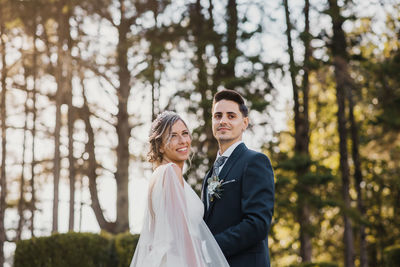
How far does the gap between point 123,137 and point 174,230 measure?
15020 mm

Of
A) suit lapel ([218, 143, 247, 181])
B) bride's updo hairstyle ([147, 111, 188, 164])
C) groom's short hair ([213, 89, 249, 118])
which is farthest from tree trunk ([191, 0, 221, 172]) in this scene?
suit lapel ([218, 143, 247, 181])

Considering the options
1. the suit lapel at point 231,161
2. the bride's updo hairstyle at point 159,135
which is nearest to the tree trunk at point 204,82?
the bride's updo hairstyle at point 159,135

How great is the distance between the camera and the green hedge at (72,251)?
11336mm

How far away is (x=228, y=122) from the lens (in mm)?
4473

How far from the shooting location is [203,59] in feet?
50.9

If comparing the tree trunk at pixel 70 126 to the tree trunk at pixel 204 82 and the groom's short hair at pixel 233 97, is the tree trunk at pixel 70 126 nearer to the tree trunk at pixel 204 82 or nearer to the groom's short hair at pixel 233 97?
the tree trunk at pixel 204 82

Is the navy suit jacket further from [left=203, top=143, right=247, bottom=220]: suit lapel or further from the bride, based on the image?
the bride

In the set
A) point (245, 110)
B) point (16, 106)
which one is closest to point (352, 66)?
point (16, 106)

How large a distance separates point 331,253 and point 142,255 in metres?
23.6

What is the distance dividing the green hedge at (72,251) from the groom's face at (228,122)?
7.22 meters

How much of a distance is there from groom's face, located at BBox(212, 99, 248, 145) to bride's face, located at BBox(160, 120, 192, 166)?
0.37m

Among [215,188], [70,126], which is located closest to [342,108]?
[70,126]

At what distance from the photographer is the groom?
13.1ft

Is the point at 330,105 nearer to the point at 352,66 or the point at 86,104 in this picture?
the point at 352,66
